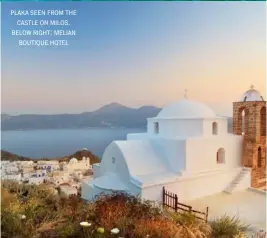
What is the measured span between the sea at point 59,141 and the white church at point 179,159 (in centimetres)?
108

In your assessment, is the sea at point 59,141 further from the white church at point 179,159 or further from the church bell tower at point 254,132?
the church bell tower at point 254,132

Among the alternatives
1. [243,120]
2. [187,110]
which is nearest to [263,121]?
[243,120]

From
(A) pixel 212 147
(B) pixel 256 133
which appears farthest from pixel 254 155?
(A) pixel 212 147

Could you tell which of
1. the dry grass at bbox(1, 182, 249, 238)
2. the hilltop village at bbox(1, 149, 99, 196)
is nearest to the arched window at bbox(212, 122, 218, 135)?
the dry grass at bbox(1, 182, 249, 238)

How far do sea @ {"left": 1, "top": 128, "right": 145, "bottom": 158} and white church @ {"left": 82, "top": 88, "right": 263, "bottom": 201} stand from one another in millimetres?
1079

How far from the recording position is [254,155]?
724cm

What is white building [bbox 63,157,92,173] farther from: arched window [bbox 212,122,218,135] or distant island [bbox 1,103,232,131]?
arched window [bbox 212,122,218,135]


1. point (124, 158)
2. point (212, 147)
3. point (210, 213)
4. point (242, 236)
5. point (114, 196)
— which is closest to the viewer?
point (242, 236)

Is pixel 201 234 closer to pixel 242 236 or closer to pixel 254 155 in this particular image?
pixel 242 236

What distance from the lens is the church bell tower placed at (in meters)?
7.24

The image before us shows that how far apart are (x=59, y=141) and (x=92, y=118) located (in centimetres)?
164

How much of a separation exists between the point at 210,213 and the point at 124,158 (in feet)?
6.78

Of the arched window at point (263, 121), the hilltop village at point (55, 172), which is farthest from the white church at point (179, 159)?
the hilltop village at point (55, 172)

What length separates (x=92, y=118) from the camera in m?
11.6
